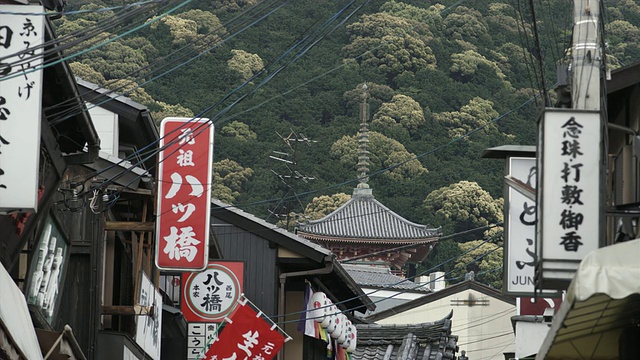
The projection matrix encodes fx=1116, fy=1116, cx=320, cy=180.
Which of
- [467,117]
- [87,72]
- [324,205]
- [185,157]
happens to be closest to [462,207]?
[324,205]

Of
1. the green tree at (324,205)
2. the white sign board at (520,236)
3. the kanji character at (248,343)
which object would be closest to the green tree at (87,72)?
the green tree at (324,205)

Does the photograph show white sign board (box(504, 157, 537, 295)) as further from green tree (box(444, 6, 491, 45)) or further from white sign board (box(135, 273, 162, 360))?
green tree (box(444, 6, 491, 45))

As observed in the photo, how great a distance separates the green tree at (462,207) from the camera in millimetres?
85438

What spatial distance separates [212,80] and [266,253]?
61858 millimetres

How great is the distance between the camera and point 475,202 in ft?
282

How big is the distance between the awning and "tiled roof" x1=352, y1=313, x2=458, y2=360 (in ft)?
68.6

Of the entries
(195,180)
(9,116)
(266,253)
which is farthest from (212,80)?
(9,116)

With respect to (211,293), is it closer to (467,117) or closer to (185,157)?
(185,157)

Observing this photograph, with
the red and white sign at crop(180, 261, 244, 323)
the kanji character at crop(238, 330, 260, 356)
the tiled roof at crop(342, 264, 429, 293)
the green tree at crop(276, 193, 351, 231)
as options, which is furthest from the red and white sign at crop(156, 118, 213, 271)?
the green tree at crop(276, 193, 351, 231)

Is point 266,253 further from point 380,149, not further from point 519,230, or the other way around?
point 380,149

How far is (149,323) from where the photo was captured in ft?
59.6

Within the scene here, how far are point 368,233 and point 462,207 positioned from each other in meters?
19.1

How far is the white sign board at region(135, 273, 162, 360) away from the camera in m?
17.1

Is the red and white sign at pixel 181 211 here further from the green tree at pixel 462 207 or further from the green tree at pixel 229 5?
the green tree at pixel 229 5
